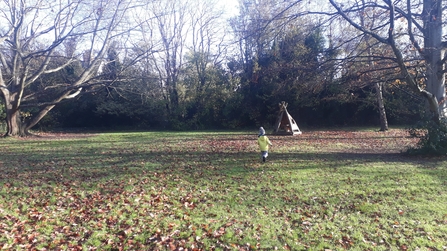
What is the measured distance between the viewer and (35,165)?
10164mm

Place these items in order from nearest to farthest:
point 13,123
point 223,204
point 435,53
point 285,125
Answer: point 223,204 < point 435,53 < point 13,123 < point 285,125

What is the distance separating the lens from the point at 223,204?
6633 mm

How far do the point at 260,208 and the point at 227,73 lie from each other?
1182 inches

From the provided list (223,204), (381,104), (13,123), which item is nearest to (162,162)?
(223,204)

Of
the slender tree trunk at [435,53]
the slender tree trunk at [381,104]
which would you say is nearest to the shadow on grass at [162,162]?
the slender tree trunk at [435,53]

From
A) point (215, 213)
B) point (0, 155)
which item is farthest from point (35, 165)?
point (215, 213)

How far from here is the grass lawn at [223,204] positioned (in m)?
4.89

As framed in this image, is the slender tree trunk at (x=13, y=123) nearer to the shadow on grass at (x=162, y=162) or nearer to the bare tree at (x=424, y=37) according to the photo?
the shadow on grass at (x=162, y=162)

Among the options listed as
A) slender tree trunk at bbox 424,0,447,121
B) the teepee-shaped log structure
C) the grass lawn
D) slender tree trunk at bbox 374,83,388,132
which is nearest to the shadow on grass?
the grass lawn

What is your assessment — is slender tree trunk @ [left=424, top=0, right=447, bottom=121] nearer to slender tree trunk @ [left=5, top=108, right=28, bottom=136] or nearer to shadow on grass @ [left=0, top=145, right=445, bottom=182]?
shadow on grass @ [left=0, top=145, right=445, bottom=182]

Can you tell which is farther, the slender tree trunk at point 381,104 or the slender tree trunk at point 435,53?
the slender tree trunk at point 381,104

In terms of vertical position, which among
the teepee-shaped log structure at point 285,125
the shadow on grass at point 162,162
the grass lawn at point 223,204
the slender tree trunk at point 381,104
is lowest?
the grass lawn at point 223,204

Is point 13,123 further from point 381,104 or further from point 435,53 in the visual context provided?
point 381,104

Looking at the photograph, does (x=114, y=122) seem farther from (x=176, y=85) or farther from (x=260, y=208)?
(x=260, y=208)
